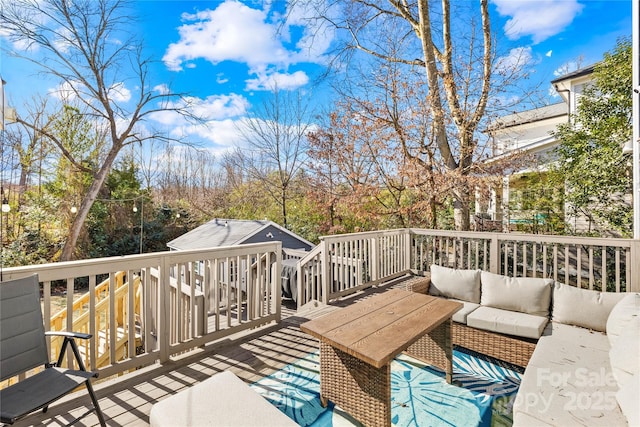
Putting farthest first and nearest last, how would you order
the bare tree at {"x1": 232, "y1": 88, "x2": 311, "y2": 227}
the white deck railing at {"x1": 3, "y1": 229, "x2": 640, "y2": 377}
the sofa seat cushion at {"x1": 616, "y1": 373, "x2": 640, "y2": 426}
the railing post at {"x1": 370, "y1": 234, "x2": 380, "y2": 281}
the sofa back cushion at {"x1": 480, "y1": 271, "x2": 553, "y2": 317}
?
1. the bare tree at {"x1": 232, "y1": 88, "x2": 311, "y2": 227}
2. the railing post at {"x1": 370, "y1": 234, "x2": 380, "y2": 281}
3. the sofa back cushion at {"x1": 480, "y1": 271, "x2": 553, "y2": 317}
4. the white deck railing at {"x1": 3, "y1": 229, "x2": 640, "y2": 377}
5. the sofa seat cushion at {"x1": 616, "y1": 373, "x2": 640, "y2": 426}

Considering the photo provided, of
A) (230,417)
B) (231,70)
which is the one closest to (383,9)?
(231,70)

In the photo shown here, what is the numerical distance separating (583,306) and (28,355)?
4.48m

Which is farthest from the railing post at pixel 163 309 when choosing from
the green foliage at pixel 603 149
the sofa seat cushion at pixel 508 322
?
the green foliage at pixel 603 149

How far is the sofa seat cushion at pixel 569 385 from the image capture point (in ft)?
5.29

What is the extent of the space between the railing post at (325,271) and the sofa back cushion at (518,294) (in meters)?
2.06

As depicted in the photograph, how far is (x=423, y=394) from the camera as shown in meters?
2.40

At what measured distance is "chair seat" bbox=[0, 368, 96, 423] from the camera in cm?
157

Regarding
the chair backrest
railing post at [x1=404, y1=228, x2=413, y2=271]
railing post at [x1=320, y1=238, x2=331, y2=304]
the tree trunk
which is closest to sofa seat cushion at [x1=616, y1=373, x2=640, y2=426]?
railing post at [x1=320, y1=238, x2=331, y2=304]

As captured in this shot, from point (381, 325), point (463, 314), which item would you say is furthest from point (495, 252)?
point (381, 325)

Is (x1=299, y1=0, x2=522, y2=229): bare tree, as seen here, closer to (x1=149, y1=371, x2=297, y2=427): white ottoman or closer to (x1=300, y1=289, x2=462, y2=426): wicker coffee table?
(x1=300, y1=289, x2=462, y2=426): wicker coffee table

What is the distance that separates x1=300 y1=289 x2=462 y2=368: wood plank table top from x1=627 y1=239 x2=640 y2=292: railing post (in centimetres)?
292

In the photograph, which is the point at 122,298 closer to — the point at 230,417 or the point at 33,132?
the point at 230,417

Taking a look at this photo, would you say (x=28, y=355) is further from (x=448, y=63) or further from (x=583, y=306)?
(x=448, y=63)

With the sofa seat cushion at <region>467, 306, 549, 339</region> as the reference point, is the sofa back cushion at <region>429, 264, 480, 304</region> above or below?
above
